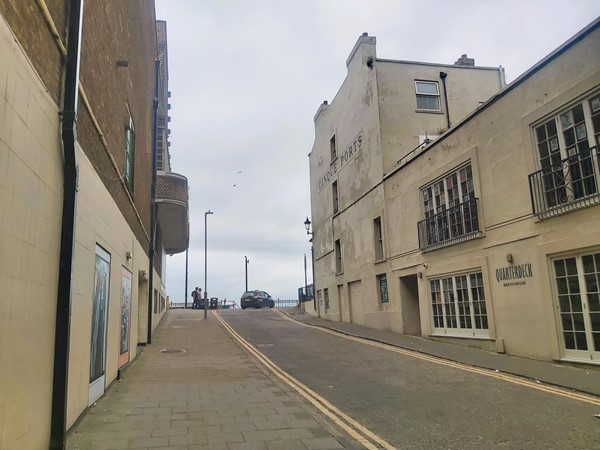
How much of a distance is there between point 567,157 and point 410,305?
9182 millimetres

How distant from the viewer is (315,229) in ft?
105

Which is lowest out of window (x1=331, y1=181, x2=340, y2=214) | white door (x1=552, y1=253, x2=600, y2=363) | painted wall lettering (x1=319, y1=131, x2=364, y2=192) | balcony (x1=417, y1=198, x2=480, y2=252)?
white door (x1=552, y1=253, x2=600, y2=363)

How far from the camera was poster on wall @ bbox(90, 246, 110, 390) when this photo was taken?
7371 millimetres

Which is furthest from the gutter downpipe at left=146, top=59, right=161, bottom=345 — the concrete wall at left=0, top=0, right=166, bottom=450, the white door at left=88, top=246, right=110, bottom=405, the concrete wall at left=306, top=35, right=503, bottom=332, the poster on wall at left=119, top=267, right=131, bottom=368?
the concrete wall at left=0, top=0, right=166, bottom=450

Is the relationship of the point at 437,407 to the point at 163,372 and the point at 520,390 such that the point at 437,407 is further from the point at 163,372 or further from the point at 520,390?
the point at 163,372

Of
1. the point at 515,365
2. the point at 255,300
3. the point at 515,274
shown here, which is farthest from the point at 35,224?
the point at 255,300

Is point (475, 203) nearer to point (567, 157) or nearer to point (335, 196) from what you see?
point (567, 157)

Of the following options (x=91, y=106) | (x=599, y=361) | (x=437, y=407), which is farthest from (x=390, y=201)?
(x=91, y=106)

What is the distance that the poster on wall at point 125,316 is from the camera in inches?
411

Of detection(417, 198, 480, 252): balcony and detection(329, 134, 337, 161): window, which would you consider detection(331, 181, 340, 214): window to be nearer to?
detection(329, 134, 337, 161): window

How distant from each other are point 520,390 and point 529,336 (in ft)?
12.1

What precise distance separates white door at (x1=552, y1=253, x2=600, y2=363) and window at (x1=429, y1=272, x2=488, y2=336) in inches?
116

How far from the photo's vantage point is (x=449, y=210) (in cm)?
1561

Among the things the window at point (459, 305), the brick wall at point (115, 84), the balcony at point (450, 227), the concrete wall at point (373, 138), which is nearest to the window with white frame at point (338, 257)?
the concrete wall at point (373, 138)
